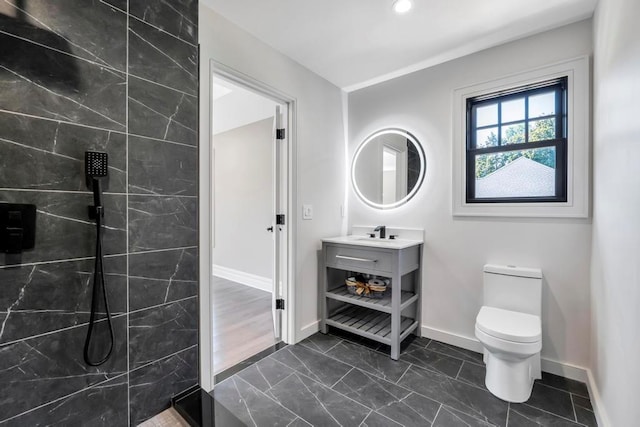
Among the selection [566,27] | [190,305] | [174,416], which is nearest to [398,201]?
[566,27]

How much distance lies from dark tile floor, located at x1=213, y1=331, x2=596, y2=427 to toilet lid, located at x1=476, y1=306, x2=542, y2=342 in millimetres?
429

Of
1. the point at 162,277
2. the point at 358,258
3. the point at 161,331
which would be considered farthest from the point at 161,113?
the point at 358,258

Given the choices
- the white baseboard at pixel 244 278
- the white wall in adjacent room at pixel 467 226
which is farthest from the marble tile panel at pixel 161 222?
the white baseboard at pixel 244 278

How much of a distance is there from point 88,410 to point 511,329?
7.34ft

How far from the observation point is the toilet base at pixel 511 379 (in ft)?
5.41

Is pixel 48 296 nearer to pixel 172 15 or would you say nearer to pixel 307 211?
pixel 172 15

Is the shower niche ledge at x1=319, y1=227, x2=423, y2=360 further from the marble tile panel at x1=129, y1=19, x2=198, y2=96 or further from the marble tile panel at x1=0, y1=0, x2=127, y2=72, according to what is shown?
the marble tile panel at x1=0, y1=0, x2=127, y2=72

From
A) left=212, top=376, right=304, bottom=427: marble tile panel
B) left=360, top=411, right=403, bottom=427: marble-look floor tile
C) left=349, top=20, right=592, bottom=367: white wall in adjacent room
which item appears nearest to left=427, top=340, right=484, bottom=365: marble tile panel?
left=349, top=20, right=592, bottom=367: white wall in adjacent room

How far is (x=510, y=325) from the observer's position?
1.69 metres

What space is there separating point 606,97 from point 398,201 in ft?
5.00

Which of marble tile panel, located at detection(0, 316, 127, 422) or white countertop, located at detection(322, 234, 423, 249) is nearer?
marble tile panel, located at detection(0, 316, 127, 422)

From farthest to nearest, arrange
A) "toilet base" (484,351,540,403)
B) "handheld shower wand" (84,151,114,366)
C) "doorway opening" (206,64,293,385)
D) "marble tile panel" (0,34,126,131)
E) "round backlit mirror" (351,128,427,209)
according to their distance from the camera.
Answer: "round backlit mirror" (351,128,427,209) → "doorway opening" (206,64,293,385) → "toilet base" (484,351,540,403) → "handheld shower wand" (84,151,114,366) → "marble tile panel" (0,34,126,131)

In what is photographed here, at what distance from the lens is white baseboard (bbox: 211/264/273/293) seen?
13.0 ft

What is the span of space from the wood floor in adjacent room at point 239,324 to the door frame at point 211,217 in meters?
0.17
